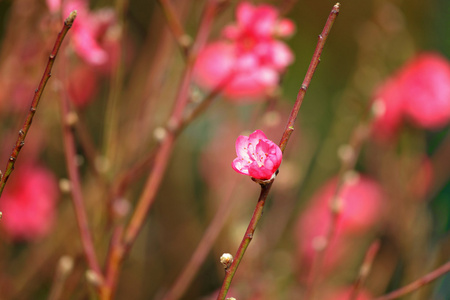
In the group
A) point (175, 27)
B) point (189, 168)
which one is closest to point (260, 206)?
point (175, 27)

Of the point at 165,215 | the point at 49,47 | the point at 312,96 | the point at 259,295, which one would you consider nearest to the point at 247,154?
the point at 49,47

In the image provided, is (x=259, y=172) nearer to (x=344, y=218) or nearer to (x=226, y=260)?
(x=226, y=260)

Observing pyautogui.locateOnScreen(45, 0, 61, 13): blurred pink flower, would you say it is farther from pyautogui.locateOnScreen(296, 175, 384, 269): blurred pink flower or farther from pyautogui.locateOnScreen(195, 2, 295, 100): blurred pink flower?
pyautogui.locateOnScreen(296, 175, 384, 269): blurred pink flower

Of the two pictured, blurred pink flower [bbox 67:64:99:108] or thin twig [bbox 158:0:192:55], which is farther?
blurred pink flower [bbox 67:64:99:108]

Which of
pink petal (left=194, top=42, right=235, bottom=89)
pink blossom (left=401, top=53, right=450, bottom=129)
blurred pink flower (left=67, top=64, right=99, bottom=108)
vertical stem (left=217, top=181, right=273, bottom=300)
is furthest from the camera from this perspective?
blurred pink flower (left=67, top=64, right=99, bottom=108)

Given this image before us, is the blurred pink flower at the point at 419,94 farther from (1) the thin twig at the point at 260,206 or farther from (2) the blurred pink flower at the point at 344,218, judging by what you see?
(1) the thin twig at the point at 260,206

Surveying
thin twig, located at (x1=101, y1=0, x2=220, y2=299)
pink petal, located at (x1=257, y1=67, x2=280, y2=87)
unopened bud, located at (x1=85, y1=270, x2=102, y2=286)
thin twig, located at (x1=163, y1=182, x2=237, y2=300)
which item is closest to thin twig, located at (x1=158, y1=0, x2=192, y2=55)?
thin twig, located at (x1=101, y1=0, x2=220, y2=299)
